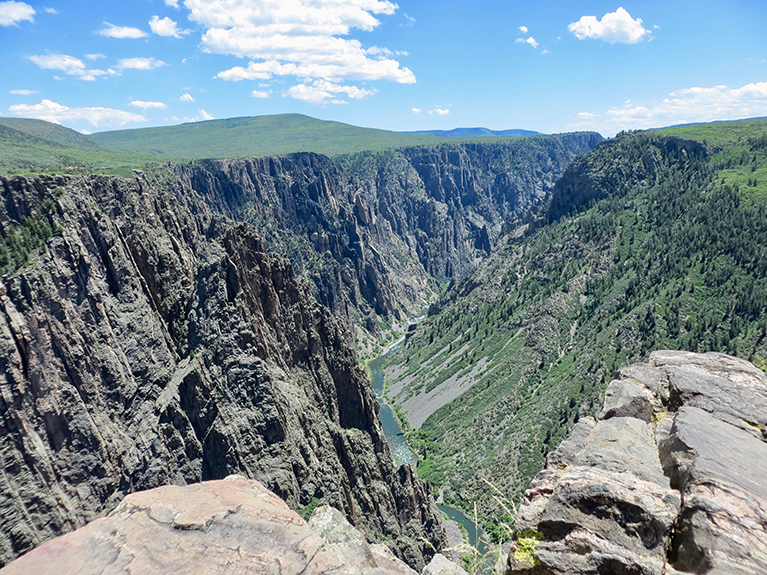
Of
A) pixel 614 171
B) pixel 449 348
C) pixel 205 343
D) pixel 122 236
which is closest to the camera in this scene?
pixel 205 343

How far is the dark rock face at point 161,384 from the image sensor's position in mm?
42938

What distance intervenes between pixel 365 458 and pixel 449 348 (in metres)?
93.5

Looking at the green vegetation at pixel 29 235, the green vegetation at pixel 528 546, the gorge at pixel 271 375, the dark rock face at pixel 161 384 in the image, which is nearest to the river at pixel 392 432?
the gorge at pixel 271 375

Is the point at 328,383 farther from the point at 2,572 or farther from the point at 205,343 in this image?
the point at 2,572

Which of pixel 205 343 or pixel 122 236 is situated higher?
pixel 122 236

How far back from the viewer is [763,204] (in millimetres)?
115812

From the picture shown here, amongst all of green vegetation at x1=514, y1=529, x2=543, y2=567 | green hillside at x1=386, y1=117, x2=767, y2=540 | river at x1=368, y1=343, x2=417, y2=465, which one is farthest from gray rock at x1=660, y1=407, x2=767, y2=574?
river at x1=368, y1=343, x2=417, y2=465

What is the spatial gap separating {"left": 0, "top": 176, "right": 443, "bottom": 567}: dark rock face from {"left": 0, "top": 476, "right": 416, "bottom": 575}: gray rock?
36.3 m

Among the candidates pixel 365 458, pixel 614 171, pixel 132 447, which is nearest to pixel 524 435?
pixel 365 458

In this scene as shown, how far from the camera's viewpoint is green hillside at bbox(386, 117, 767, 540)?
293 ft

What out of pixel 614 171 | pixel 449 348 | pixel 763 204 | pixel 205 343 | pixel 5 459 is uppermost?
pixel 614 171

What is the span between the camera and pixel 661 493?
32.8 ft

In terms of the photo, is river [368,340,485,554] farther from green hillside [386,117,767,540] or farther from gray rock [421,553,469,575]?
gray rock [421,553,469,575]

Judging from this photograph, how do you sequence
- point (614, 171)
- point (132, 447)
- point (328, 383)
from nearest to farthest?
point (132, 447) < point (328, 383) < point (614, 171)
